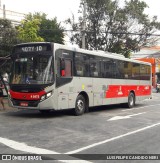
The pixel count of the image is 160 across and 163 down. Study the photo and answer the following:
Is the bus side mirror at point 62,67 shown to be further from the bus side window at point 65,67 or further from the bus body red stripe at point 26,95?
the bus body red stripe at point 26,95

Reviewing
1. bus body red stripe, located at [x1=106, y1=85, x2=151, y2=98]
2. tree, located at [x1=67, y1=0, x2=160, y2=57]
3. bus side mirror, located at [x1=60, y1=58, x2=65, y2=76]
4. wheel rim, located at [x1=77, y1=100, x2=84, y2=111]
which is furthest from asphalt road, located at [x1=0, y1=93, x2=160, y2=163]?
tree, located at [x1=67, y1=0, x2=160, y2=57]

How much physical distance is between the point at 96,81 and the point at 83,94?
46.9 inches

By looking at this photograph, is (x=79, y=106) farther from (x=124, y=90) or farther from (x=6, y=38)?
(x=6, y=38)

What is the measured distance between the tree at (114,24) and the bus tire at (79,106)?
52.1ft

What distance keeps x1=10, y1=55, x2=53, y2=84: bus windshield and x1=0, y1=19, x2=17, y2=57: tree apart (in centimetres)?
648

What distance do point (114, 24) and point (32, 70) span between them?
19103 millimetres

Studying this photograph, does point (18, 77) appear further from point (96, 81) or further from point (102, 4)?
point (102, 4)

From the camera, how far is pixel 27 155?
7.14m

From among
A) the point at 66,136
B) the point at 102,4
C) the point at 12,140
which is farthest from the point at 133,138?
the point at 102,4

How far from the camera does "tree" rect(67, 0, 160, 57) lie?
99.1ft

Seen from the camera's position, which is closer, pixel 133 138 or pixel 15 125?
pixel 133 138

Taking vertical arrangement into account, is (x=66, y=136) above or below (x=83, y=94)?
below

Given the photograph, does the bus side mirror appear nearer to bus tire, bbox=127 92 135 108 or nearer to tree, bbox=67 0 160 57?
bus tire, bbox=127 92 135 108

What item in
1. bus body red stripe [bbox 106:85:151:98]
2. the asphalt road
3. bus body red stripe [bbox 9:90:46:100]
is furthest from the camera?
bus body red stripe [bbox 106:85:151:98]
